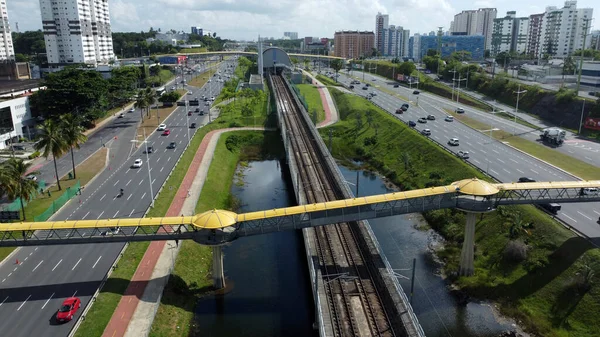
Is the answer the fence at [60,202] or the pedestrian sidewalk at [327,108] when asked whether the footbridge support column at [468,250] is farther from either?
the pedestrian sidewalk at [327,108]

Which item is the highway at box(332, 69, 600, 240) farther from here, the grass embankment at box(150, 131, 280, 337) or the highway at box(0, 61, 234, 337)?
the highway at box(0, 61, 234, 337)

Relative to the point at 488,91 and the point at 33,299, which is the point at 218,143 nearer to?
the point at 33,299

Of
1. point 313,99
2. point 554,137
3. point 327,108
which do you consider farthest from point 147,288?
point 313,99

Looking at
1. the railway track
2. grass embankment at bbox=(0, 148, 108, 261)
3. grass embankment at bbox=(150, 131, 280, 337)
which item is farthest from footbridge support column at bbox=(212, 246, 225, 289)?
grass embankment at bbox=(0, 148, 108, 261)

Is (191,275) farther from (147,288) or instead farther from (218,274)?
(147,288)

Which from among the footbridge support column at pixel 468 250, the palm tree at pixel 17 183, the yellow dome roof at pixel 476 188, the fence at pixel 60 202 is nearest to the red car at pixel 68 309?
the fence at pixel 60 202

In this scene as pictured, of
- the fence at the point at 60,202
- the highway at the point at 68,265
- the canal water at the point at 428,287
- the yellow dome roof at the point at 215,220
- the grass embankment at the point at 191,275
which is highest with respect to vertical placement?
the yellow dome roof at the point at 215,220

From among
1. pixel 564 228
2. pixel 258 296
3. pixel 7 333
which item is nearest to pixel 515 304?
pixel 564 228
